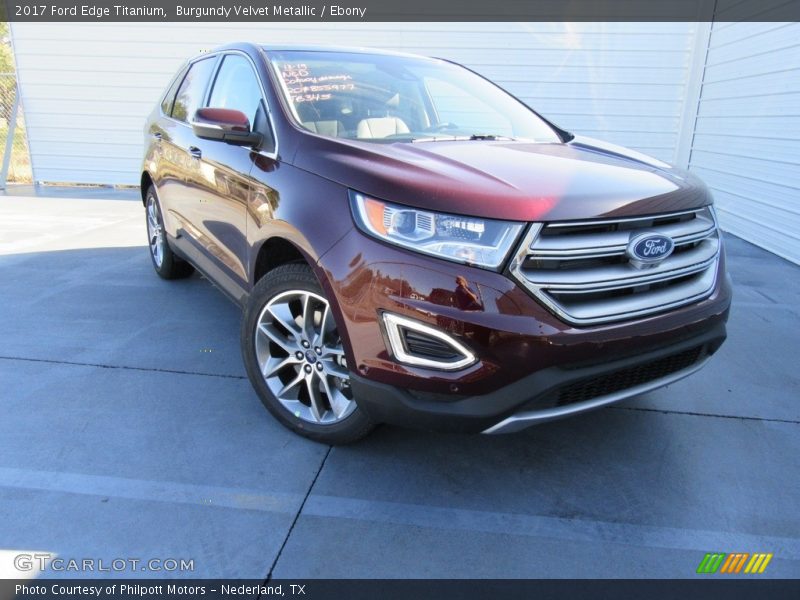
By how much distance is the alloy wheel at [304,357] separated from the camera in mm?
2379

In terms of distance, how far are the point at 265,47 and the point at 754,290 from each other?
14.8 feet

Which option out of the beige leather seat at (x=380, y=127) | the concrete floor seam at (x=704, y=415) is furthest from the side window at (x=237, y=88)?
the concrete floor seam at (x=704, y=415)

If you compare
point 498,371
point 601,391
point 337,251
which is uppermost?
point 337,251

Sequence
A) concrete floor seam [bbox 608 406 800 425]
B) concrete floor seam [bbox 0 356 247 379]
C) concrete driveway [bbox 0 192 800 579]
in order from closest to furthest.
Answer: concrete driveway [bbox 0 192 800 579] → concrete floor seam [bbox 608 406 800 425] → concrete floor seam [bbox 0 356 247 379]

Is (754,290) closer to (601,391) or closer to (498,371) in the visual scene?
(601,391)

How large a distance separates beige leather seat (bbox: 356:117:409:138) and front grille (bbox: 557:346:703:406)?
4.82ft

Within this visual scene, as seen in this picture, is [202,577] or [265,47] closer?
[202,577]

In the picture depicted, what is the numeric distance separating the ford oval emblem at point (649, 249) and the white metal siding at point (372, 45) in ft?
24.8

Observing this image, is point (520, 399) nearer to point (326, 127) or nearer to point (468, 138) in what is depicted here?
point (468, 138)

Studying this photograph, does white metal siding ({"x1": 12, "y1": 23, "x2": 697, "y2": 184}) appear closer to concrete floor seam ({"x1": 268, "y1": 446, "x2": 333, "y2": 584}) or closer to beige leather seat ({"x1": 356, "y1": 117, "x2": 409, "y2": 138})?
beige leather seat ({"x1": 356, "y1": 117, "x2": 409, "y2": 138})

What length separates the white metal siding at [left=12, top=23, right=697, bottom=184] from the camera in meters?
8.72

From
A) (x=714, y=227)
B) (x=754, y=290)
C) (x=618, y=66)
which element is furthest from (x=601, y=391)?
(x=618, y=66)

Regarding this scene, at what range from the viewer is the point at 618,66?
874cm

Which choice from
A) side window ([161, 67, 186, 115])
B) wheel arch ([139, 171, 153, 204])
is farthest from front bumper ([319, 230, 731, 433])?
wheel arch ([139, 171, 153, 204])
